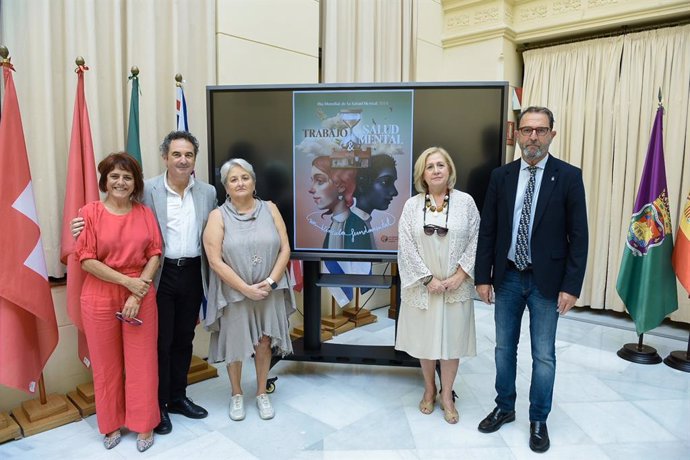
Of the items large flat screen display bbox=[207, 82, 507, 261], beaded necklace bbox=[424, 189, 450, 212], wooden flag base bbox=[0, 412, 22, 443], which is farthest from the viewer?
large flat screen display bbox=[207, 82, 507, 261]

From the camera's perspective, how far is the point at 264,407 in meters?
2.71

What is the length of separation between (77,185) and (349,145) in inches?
61.8

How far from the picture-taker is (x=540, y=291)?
223 centimetres

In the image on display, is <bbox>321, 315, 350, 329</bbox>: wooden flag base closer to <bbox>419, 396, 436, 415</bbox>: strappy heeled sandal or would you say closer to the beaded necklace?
<bbox>419, 396, 436, 415</bbox>: strappy heeled sandal

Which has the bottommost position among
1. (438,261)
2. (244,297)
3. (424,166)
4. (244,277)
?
(244,297)

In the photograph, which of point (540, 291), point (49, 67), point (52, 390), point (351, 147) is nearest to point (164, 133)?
point (49, 67)

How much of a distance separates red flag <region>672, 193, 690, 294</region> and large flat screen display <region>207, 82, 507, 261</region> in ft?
5.42

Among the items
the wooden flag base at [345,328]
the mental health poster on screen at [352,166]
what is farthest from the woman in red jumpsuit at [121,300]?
the wooden flag base at [345,328]

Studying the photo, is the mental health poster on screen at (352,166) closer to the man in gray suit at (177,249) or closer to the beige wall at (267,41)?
the man in gray suit at (177,249)

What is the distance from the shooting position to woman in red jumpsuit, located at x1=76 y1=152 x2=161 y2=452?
7.32 feet

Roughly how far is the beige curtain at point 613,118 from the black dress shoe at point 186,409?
12.7 ft

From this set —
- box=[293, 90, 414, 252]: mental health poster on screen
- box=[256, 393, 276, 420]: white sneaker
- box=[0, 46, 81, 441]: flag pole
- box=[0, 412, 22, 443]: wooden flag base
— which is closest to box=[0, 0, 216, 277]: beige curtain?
box=[0, 46, 81, 441]: flag pole

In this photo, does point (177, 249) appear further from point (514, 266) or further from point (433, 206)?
point (514, 266)

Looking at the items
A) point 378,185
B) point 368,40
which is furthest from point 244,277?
point 368,40
